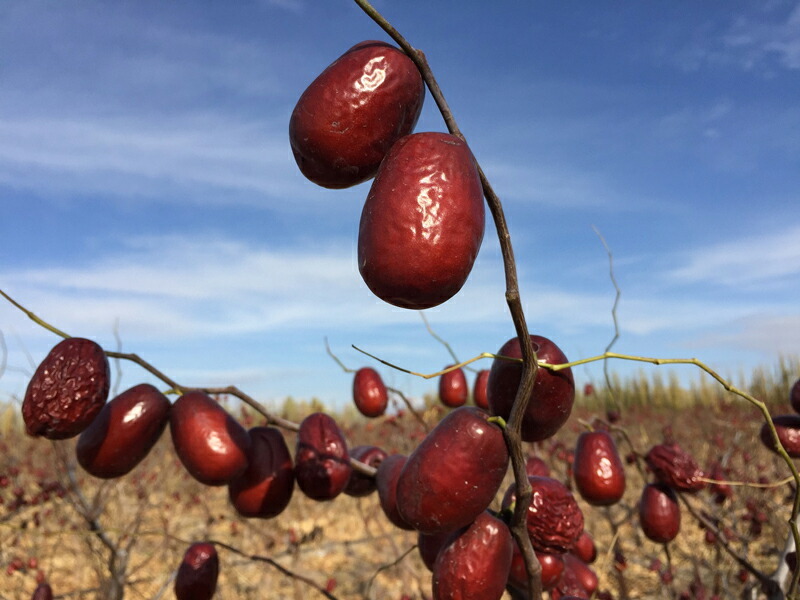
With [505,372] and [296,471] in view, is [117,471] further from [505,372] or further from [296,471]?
[505,372]

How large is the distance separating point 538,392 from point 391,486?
558 mm

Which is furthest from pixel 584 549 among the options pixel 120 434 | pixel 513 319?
pixel 513 319

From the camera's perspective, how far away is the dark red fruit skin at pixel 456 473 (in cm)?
102

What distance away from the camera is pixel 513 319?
2.79 ft

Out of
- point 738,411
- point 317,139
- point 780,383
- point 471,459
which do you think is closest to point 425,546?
point 471,459

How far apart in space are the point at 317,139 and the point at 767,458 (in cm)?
806

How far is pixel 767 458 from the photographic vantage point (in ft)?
24.7

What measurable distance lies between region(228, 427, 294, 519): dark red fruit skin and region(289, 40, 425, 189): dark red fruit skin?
3.12 feet

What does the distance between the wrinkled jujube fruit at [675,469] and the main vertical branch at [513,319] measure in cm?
120

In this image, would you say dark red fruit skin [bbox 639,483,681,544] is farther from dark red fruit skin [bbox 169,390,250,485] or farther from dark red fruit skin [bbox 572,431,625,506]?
dark red fruit skin [bbox 169,390,250,485]

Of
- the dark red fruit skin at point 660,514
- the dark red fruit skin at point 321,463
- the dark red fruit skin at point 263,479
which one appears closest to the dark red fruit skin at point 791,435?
the dark red fruit skin at point 660,514

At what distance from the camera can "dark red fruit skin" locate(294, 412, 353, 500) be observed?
172 cm

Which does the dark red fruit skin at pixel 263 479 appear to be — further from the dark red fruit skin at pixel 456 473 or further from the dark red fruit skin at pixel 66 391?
the dark red fruit skin at pixel 456 473

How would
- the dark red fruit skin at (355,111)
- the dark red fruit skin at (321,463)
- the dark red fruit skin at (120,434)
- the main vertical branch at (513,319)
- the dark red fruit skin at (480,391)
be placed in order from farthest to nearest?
1. the dark red fruit skin at (480,391)
2. the dark red fruit skin at (321,463)
3. the dark red fruit skin at (120,434)
4. the dark red fruit skin at (355,111)
5. the main vertical branch at (513,319)
